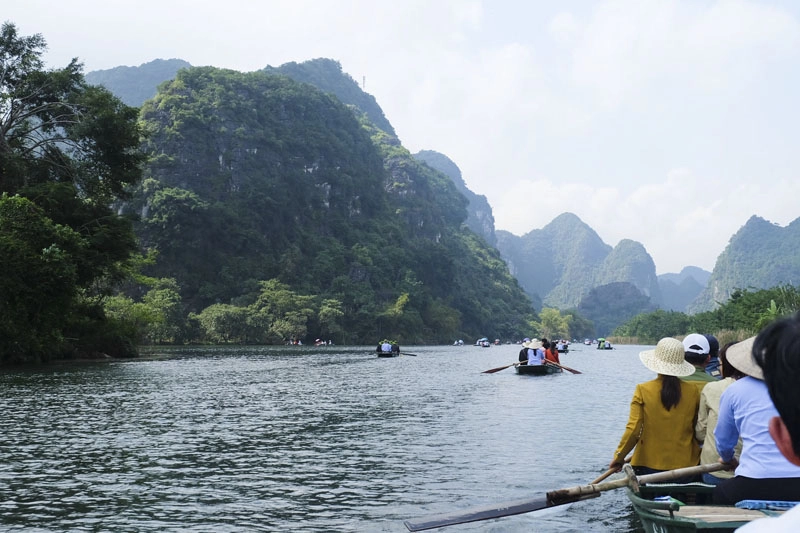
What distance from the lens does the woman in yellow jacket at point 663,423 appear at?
768 cm

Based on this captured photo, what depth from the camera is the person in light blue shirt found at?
18.3ft

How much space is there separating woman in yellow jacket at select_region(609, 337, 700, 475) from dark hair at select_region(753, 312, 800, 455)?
17.9ft

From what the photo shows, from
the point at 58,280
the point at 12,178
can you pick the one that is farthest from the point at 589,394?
the point at 12,178

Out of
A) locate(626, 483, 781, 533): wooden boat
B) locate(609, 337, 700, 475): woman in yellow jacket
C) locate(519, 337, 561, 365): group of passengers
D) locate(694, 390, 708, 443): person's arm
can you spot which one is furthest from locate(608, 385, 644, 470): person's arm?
locate(519, 337, 561, 365): group of passengers

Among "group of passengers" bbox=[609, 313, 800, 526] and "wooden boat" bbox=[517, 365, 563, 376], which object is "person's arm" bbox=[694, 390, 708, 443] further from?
"wooden boat" bbox=[517, 365, 563, 376]

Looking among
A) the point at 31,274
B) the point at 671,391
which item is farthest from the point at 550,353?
the point at 671,391

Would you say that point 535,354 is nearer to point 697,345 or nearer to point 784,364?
point 697,345

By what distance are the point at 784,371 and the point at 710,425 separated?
5.71 meters

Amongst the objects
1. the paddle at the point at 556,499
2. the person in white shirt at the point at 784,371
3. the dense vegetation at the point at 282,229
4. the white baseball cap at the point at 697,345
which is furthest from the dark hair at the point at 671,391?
the dense vegetation at the point at 282,229

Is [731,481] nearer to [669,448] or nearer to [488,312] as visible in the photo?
[669,448]

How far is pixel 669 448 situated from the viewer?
779 cm

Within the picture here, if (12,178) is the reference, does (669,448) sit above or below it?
below

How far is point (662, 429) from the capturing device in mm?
7801

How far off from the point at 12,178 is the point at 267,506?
1478 inches
